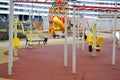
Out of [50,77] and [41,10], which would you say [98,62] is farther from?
[41,10]

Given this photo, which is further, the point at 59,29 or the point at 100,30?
the point at 100,30

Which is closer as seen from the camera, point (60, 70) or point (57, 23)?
point (60, 70)

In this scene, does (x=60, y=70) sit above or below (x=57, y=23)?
below

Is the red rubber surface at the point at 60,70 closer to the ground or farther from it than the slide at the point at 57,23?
closer to the ground

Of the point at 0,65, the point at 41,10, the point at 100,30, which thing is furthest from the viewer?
the point at 41,10

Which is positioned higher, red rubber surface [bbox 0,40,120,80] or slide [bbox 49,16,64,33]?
slide [bbox 49,16,64,33]

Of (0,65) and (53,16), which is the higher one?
(53,16)

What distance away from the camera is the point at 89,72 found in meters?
11.8

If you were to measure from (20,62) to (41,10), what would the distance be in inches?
3138

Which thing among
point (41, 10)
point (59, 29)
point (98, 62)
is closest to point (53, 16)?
point (59, 29)

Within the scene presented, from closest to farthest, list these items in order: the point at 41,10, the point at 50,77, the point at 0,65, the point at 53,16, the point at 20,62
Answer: the point at 50,77 < the point at 0,65 < the point at 20,62 < the point at 53,16 < the point at 41,10

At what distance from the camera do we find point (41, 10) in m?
93.5

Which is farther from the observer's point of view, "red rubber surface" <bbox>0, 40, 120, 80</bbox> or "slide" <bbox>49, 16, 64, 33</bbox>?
"slide" <bbox>49, 16, 64, 33</bbox>

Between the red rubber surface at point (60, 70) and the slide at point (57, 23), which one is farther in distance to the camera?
the slide at point (57, 23)
